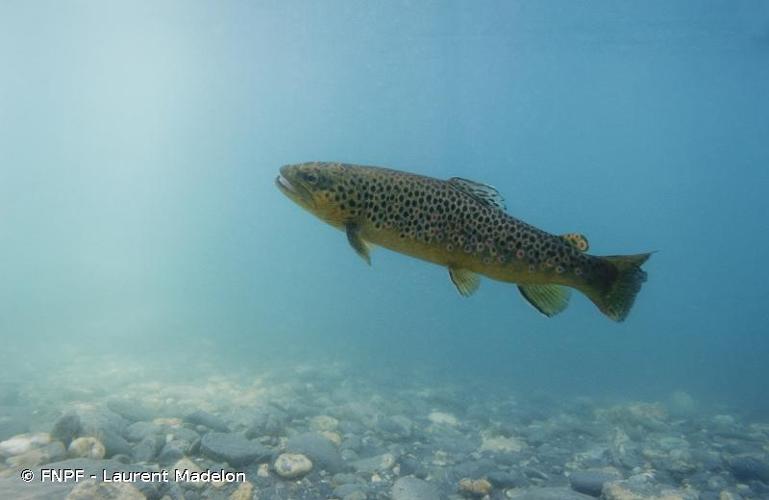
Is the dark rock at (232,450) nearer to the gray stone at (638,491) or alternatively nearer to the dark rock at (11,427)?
the dark rock at (11,427)

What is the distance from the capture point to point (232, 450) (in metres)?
6.94

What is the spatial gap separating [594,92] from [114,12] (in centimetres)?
5568

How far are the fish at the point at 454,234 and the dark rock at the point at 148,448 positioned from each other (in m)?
4.98

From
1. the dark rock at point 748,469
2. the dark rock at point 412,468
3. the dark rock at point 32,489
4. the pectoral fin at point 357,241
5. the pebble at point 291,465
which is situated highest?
the pectoral fin at point 357,241

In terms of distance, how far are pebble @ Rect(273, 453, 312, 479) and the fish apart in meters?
4.12

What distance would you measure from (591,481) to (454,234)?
5.54 meters

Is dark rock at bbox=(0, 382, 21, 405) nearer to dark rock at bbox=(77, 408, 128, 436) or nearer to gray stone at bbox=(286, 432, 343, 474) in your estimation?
dark rock at bbox=(77, 408, 128, 436)

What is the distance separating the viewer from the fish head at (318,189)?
3.81 metres

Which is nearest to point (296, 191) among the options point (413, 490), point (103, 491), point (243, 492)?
point (103, 491)

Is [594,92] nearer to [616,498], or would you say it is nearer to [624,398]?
[624,398]

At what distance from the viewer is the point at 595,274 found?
3949 millimetres

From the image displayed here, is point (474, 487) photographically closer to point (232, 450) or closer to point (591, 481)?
point (591, 481)

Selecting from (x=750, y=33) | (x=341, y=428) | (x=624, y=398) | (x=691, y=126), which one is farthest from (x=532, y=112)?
(x=341, y=428)

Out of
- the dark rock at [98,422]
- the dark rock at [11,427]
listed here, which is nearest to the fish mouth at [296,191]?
the dark rock at [98,422]
